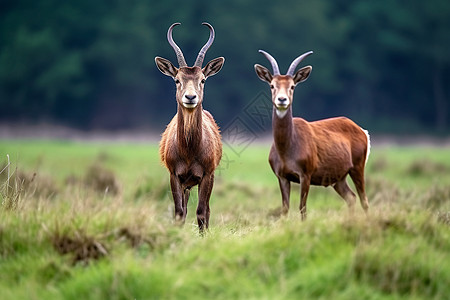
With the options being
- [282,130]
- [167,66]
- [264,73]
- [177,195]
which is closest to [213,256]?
[177,195]

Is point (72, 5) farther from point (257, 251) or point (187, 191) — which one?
point (257, 251)

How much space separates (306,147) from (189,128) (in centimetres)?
170

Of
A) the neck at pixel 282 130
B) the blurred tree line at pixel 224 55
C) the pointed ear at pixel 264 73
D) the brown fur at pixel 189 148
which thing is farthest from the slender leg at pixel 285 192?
the blurred tree line at pixel 224 55

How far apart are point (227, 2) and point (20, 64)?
13.6 meters

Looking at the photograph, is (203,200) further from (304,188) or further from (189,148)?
(304,188)

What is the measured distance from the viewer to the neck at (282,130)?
29.6ft

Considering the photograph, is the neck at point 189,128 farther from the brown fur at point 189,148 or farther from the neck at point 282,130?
the neck at point 282,130

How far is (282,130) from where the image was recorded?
9047 millimetres

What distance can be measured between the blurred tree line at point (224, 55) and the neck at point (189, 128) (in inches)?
1224

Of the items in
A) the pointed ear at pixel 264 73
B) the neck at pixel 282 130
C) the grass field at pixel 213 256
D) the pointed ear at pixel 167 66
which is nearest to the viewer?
the grass field at pixel 213 256

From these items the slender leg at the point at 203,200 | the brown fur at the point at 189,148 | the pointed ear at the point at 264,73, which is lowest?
the slender leg at the point at 203,200

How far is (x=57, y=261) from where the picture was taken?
573cm

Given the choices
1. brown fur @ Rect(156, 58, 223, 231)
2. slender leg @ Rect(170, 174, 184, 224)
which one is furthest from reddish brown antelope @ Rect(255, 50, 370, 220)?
slender leg @ Rect(170, 174, 184, 224)

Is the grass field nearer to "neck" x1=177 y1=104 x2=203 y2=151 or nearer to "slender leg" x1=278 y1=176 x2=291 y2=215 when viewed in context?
"slender leg" x1=278 y1=176 x2=291 y2=215
